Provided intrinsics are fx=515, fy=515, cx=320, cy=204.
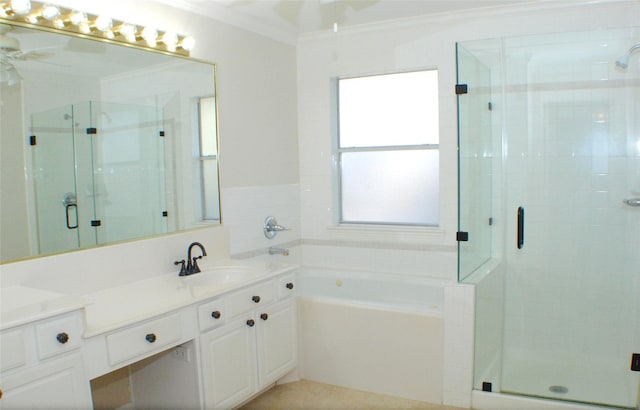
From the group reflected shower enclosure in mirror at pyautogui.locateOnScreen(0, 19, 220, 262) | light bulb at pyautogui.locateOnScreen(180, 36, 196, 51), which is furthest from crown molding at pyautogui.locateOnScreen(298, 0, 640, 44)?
light bulb at pyautogui.locateOnScreen(180, 36, 196, 51)

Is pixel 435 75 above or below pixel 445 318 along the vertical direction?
above

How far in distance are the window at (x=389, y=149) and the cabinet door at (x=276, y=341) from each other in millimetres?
1344

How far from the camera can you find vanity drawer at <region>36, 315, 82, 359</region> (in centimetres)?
176

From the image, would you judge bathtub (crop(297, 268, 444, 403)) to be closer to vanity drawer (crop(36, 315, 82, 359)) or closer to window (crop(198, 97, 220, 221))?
window (crop(198, 97, 220, 221))

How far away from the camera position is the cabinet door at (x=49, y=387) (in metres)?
1.69

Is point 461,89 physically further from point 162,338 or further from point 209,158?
point 162,338

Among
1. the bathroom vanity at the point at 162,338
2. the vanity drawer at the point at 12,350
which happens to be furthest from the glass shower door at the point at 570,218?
the vanity drawer at the point at 12,350

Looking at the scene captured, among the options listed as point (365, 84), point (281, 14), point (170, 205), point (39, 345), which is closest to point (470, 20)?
point (365, 84)

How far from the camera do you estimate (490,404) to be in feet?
9.32

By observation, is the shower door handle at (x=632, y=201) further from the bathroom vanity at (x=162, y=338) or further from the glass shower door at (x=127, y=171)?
the glass shower door at (x=127, y=171)

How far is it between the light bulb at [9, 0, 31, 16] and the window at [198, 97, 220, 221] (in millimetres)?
1127

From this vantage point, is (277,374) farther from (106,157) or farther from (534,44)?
(534,44)

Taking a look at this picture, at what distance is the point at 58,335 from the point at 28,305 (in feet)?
0.60

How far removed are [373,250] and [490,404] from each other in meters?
1.48
